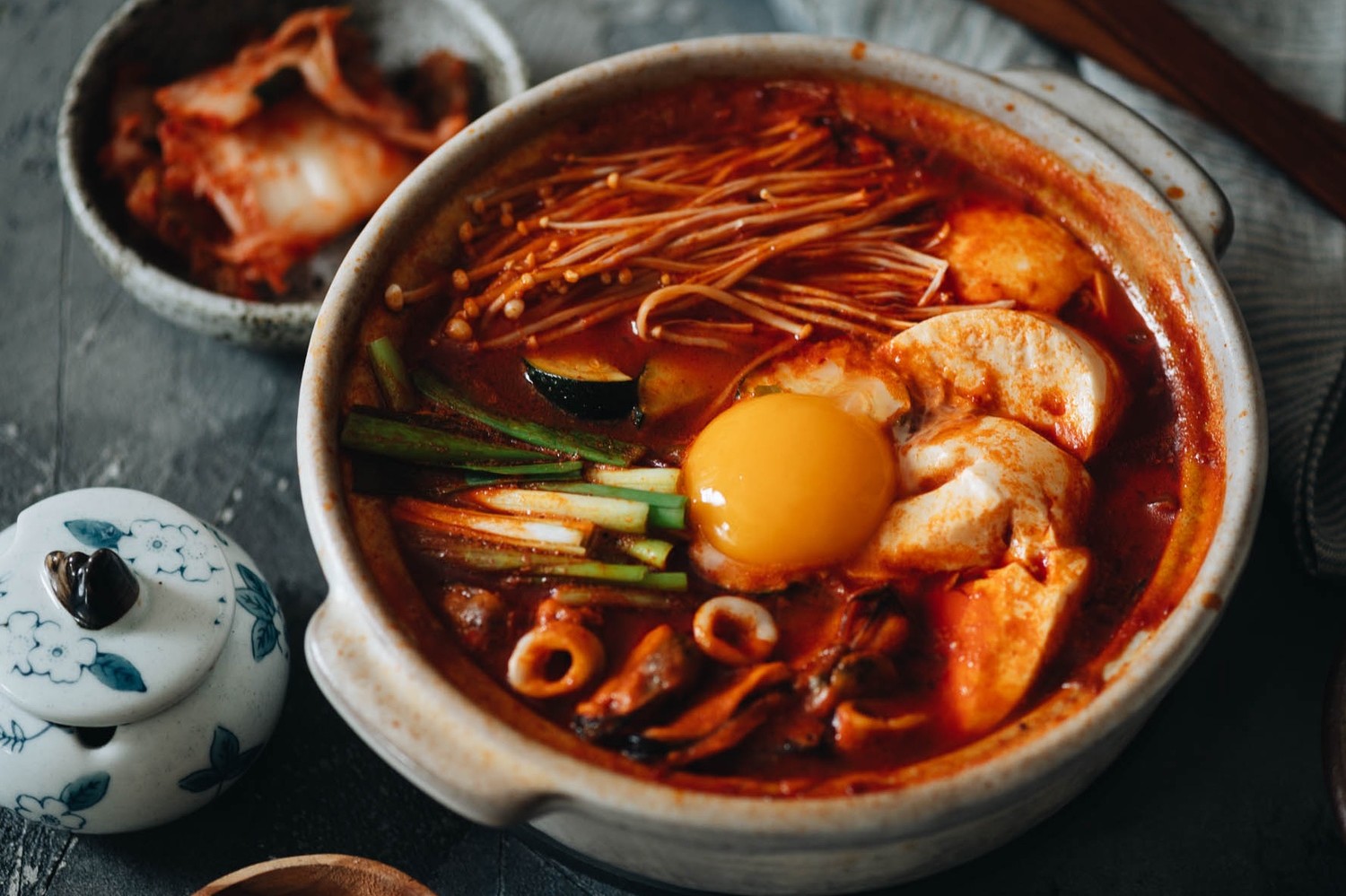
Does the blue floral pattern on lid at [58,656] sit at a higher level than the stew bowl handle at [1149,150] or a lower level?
lower

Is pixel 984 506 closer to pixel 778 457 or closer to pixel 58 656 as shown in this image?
pixel 778 457

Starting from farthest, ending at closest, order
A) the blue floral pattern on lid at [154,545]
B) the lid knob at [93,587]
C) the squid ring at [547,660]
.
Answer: the blue floral pattern on lid at [154,545] < the lid knob at [93,587] < the squid ring at [547,660]

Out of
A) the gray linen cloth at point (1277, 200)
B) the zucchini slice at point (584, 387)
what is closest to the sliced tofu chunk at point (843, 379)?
the zucchini slice at point (584, 387)

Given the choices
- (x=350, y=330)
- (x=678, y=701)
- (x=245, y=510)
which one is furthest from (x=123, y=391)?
(x=678, y=701)

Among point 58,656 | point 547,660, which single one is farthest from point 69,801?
point 547,660

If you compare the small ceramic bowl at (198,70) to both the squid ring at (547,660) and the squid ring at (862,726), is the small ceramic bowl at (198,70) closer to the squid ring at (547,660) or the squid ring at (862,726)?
the squid ring at (547,660)

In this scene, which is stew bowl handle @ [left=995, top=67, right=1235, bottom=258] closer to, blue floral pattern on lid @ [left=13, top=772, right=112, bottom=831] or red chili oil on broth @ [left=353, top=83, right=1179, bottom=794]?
red chili oil on broth @ [left=353, top=83, right=1179, bottom=794]

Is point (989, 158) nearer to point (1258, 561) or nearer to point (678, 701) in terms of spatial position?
point (1258, 561)
